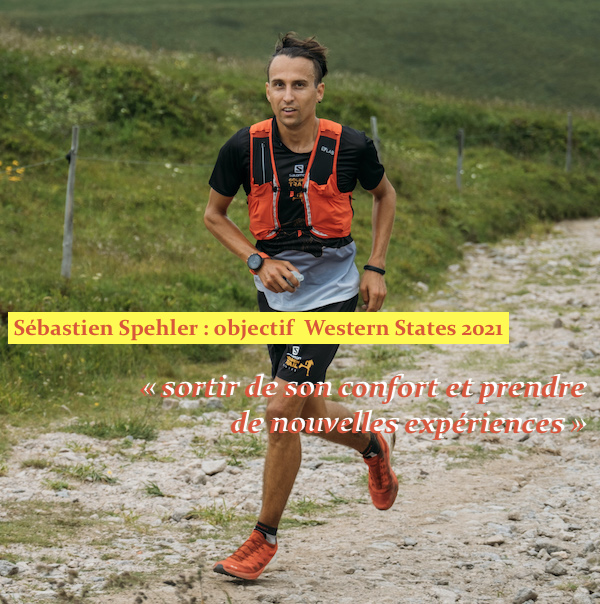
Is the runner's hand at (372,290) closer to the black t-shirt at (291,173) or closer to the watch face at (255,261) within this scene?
the black t-shirt at (291,173)

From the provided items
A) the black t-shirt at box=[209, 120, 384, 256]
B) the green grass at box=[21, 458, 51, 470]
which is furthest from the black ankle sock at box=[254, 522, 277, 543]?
the green grass at box=[21, 458, 51, 470]

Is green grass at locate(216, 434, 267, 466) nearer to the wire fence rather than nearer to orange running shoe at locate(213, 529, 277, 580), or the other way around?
orange running shoe at locate(213, 529, 277, 580)

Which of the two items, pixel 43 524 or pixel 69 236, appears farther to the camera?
pixel 69 236

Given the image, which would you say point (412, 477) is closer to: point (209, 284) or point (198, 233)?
point (209, 284)

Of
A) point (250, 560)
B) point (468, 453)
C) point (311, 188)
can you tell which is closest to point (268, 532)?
point (250, 560)

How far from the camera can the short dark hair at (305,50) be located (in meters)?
4.11

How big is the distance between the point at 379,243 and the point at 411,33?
51596mm

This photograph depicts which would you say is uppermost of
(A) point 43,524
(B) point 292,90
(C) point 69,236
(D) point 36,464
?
(B) point 292,90

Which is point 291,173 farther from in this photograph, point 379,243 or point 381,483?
point 381,483

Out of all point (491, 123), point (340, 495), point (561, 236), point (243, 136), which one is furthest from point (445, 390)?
point (491, 123)

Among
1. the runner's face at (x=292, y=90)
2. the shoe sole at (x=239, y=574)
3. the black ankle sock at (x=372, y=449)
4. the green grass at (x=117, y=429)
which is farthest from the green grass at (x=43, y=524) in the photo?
the runner's face at (x=292, y=90)

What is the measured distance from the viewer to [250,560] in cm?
389

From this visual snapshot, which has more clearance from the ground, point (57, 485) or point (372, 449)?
point (372, 449)

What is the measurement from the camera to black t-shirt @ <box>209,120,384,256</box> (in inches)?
160
